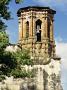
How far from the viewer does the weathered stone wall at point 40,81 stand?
4553 cm

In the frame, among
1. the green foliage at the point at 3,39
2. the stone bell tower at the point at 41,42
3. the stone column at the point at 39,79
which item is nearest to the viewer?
the green foliage at the point at 3,39

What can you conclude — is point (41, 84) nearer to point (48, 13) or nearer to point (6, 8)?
point (48, 13)

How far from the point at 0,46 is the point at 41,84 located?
20401 mm

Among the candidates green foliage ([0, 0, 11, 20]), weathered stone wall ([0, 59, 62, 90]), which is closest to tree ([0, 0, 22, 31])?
green foliage ([0, 0, 11, 20])

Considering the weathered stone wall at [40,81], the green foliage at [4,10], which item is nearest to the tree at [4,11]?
the green foliage at [4,10]

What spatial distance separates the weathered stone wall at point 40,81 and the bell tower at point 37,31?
3.34 feet

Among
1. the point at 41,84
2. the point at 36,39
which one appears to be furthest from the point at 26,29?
the point at 41,84

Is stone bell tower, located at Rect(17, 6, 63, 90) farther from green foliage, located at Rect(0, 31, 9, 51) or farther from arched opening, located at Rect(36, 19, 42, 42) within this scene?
green foliage, located at Rect(0, 31, 9, 51)

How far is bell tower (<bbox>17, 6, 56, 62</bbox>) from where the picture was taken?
155 feet

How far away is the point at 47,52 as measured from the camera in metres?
47.1

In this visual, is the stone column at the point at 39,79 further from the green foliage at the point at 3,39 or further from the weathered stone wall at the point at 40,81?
the green foliage at the point at 3,39

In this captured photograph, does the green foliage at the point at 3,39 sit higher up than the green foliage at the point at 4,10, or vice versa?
the green foliage at the point at 4,10

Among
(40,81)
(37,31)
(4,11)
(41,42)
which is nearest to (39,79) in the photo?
(40,81)

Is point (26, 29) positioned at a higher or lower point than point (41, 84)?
higher
